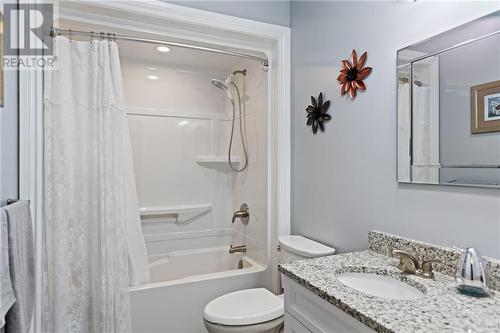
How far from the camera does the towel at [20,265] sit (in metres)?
1.00

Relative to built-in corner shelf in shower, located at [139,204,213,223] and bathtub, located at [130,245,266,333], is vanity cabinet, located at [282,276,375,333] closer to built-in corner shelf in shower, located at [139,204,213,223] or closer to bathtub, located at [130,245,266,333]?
bathtub, located at [130,245,266,333]

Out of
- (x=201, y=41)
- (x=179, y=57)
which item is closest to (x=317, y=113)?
(x=201, y=41)

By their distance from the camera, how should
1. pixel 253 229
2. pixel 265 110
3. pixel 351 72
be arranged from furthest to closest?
1. pixel 253 229
2. pixel 265 110
3. pixel 351 72

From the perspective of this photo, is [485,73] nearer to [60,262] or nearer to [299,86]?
[299,86]

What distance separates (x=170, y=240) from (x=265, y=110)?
5.20ft

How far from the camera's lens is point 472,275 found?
3.04ft

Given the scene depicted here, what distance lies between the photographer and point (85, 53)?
1749 mm

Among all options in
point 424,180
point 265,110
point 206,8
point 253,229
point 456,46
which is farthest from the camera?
point 253,229

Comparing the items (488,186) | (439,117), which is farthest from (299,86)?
(488,186)

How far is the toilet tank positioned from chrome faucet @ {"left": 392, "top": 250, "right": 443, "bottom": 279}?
52 centimetres

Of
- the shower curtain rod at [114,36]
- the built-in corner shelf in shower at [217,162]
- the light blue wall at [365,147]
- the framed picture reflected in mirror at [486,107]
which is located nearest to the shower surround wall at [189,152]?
the built-in corner shelf in shower at [217,162]

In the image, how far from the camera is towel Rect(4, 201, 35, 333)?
100 centimetres

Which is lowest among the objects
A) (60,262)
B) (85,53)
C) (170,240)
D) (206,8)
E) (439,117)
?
(170,240)

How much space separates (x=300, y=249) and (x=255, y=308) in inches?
16.3
